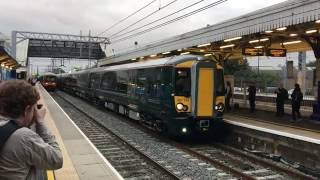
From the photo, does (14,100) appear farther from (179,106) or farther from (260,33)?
(260,33)

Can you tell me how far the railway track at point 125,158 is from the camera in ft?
35.2

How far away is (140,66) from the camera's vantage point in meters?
19.0

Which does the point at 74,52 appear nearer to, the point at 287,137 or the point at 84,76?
the point at 84,76

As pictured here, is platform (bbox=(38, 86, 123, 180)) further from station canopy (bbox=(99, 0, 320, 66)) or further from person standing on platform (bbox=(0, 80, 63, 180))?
station canopy (bbox=(99, 0, 320, 66))

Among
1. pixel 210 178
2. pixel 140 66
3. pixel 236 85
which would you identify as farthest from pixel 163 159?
pixel 236 85

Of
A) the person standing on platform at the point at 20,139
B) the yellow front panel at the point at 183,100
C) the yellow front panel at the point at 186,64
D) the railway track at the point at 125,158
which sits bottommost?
the railway track at the point at 125,158

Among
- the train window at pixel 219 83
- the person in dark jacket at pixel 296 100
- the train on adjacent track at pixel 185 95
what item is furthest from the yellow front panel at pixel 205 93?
the person in dark jacket at pixel 296 100

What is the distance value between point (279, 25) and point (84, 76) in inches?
983

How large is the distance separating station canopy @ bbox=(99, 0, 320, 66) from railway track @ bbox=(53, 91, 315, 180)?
4251 mm

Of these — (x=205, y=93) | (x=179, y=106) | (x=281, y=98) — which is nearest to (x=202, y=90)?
(x=205, y=93)

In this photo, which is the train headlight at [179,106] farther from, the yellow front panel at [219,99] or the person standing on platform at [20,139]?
the person standing on platform at [20,139]

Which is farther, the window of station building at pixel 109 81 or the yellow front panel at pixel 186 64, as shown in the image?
the window of station building at pixel 109 81

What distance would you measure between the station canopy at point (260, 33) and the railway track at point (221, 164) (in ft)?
13.9

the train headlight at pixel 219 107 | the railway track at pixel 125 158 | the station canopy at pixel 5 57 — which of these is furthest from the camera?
the station canopy at pixel 5 57
